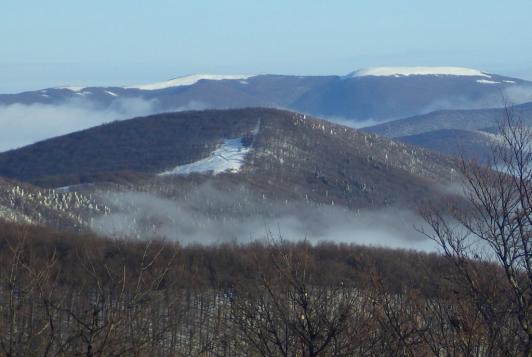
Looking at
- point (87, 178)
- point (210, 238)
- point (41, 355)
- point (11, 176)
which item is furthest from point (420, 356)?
point (11, 176)

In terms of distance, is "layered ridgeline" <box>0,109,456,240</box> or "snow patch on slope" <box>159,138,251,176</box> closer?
"layered ridgeline" <box>0,109,456,240</box>

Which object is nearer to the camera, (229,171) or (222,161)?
(229,171)

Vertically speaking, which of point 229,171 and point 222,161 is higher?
point 222,161

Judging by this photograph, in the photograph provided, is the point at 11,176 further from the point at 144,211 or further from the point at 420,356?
the point at 420,356

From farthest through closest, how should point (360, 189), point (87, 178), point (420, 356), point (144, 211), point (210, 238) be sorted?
point (360, 189) < point (87, 178) < point (144, 211) < point (210, 238) < point (420, 356)
